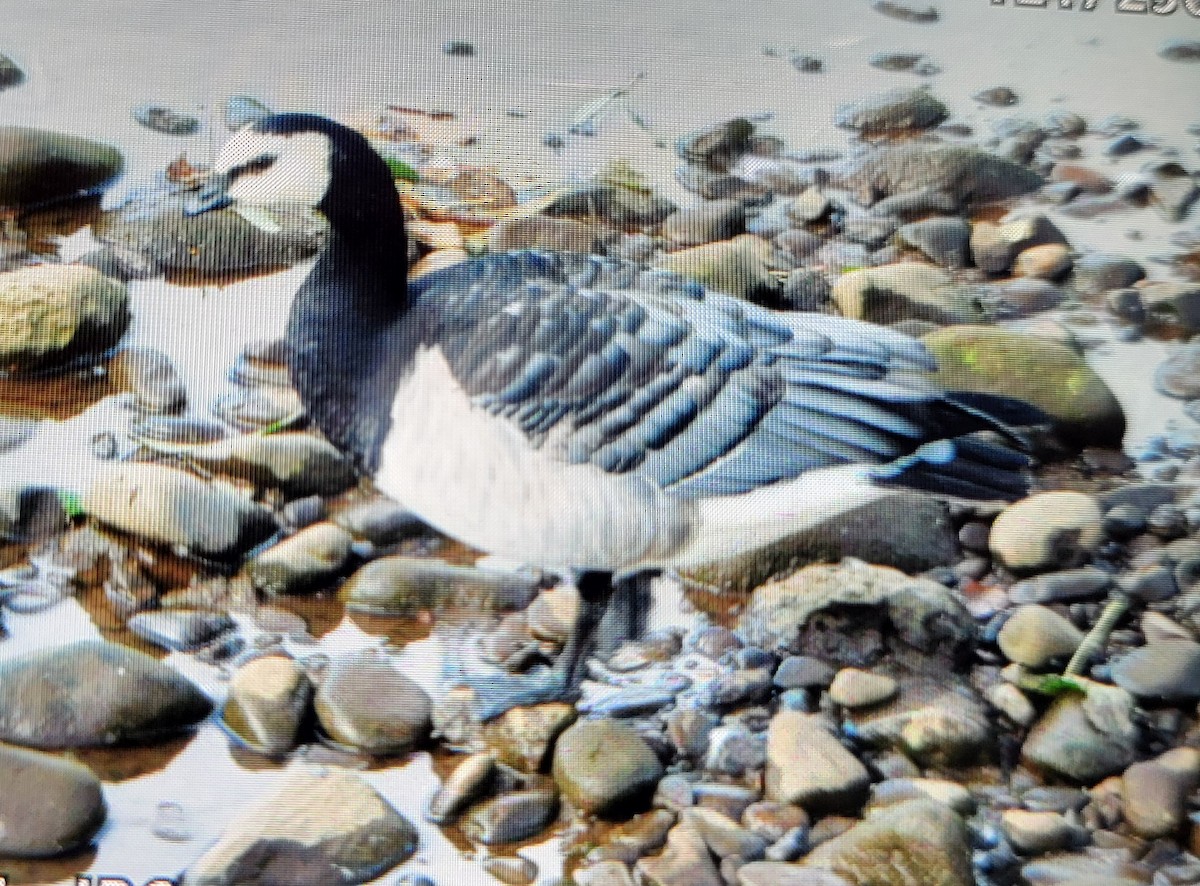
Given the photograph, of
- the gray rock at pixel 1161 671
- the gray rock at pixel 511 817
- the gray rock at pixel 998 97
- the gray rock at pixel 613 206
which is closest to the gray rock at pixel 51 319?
the gray rock at pixel 613 206

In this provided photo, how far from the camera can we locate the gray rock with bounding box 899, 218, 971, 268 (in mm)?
1069

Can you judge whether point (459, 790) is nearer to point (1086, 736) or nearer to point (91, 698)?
point (91, 698)

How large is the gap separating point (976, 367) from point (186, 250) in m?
0.71

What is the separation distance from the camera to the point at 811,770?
0.94m

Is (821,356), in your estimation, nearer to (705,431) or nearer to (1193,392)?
(705,431)

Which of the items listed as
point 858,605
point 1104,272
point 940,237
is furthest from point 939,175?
point 858,605

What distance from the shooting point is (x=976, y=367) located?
1026 mm

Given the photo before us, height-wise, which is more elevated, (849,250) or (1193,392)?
(849,250)

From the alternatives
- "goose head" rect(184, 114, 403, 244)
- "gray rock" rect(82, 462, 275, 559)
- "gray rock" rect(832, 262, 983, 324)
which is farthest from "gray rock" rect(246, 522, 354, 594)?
"gray rock" rect(832, 262, 983, 324)

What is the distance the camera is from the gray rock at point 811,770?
3.06 feet

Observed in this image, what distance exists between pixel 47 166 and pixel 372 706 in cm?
55

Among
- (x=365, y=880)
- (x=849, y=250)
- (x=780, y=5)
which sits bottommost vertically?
(x=365, y=880)

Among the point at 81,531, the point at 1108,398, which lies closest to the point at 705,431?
the point at 1108,398

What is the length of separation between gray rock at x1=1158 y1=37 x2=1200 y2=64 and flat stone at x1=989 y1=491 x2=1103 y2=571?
448 mm
